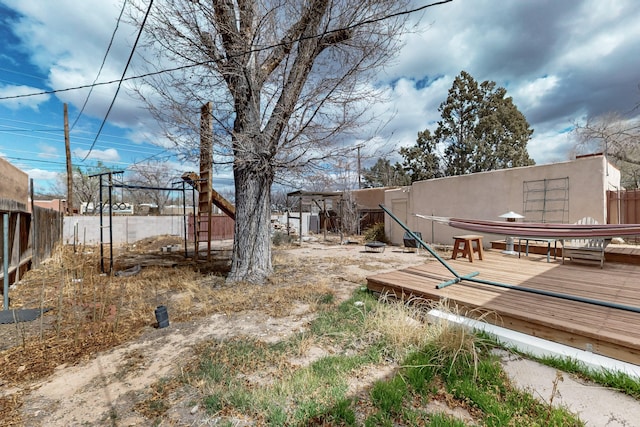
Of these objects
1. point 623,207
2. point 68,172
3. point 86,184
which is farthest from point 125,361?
point 86,184

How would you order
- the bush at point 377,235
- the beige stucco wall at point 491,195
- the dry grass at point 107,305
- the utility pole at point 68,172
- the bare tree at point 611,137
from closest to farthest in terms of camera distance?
the dry grass at point 107,305
the beige stucco wall at point 491,195
the bare tree at point 611,137
the utility pole at point 68,172
the bush at point 377,235

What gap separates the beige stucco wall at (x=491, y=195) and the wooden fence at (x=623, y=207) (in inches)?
13.6

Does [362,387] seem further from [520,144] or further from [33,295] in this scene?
[520,144]

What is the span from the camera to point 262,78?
210 inches

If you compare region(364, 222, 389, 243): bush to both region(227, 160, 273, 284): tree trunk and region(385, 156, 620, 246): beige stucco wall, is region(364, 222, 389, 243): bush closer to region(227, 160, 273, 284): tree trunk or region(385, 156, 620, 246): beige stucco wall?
region(385, 156, 620, 246): beige stucco wall

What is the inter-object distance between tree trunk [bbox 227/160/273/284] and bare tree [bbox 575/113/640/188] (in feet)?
50.3

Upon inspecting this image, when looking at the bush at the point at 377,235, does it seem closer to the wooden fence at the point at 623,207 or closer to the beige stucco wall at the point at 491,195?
the beige stucco wall at the point at 491,195

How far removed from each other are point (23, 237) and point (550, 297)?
31.7 ft

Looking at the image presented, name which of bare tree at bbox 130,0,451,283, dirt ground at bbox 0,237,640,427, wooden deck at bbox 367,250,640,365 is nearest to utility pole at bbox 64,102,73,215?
dirt ground at bbox 0,237,640,427

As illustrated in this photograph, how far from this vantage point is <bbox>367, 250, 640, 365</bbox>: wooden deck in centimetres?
225

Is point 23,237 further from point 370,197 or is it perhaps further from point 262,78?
point 370,197

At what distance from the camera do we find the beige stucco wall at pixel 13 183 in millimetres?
5707

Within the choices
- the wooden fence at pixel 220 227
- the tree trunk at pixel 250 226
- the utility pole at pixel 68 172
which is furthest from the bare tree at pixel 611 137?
the utility pole at pixel 68 172

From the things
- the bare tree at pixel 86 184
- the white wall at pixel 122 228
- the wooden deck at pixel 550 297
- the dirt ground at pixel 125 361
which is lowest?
the dirt ground at pixel 125 361
